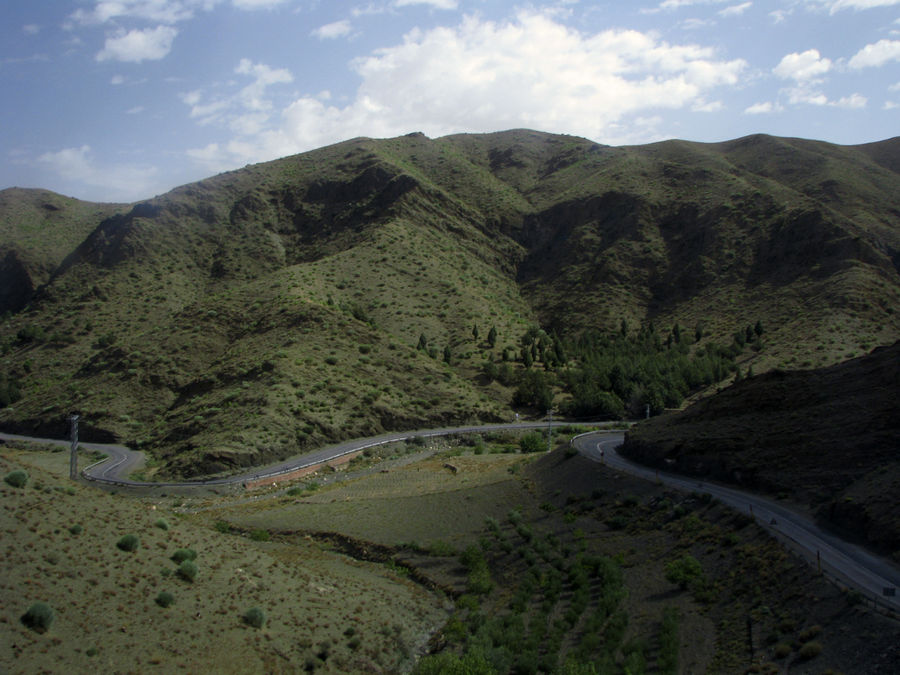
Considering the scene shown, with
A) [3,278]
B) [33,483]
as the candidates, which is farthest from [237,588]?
[3,278]

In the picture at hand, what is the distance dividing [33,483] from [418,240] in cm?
7679

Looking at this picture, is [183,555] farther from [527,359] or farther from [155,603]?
[527,359]

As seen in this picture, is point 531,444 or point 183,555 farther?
point 531,444

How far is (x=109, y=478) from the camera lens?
38250mm

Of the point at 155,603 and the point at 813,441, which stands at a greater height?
the point at 813,441

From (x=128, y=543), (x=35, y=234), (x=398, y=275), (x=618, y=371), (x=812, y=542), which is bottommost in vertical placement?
(x=812, y=542)

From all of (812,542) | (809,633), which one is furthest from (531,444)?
(809,633)

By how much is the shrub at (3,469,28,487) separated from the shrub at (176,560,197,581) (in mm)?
5489

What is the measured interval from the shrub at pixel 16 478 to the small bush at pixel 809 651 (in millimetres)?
21324

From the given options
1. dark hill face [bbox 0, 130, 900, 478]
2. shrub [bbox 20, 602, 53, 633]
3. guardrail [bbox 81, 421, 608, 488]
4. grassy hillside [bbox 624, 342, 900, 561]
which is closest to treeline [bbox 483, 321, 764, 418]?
dark hill face [bbox 0, 130, 900, 478]

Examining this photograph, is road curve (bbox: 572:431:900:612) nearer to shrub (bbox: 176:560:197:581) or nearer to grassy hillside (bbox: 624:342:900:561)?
grassy hillside (bbox: 624:342:900:561)

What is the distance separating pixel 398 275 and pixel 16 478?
6633 cm

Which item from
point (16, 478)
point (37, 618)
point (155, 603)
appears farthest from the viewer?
point (16, 478)

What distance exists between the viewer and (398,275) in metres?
83.9
